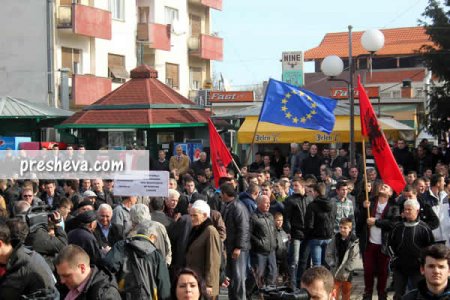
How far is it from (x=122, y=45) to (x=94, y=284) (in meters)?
32.1

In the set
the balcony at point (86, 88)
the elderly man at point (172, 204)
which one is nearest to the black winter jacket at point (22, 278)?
the elderly man at point (172, 204)

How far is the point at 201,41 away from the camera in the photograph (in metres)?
42.9

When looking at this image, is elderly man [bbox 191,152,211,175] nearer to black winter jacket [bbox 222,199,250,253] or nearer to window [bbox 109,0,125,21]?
black winter jacket [bbox 222,199,250,253]

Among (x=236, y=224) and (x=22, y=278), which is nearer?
(x=22, y=278)

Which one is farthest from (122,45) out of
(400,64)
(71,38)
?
(400,64)

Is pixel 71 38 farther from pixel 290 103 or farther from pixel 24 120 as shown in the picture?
pixel 290 103

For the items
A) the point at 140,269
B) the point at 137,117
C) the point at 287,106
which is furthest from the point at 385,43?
the point at 140,269

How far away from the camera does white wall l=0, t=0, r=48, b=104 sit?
32750 mm

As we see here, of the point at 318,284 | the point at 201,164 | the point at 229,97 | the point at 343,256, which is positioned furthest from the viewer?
the point at 229,97

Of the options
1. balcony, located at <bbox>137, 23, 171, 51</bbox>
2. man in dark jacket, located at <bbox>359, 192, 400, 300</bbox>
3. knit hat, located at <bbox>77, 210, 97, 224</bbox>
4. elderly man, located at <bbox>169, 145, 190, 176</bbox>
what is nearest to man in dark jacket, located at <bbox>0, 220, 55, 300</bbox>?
knit hat, located at <bbox>77, 210, 97, 224</bbox>

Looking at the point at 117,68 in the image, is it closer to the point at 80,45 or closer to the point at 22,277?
the point at 80,45

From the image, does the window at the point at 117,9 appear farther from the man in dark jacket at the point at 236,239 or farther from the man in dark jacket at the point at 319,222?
the man in dark jacket at the point at 236,239

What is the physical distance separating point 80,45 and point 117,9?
3.72 meters

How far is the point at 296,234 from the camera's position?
12570mm
